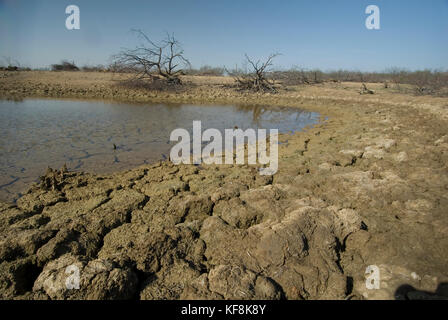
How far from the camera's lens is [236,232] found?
2.22 metres

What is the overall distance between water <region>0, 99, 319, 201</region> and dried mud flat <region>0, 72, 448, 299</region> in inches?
33.6

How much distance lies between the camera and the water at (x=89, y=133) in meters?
4.32

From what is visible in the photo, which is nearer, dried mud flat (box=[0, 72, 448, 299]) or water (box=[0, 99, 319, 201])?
dried mud flat (box=[0, 72, 448, 299])

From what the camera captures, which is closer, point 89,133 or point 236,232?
point 236,232

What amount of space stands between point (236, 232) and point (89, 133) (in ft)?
18.3

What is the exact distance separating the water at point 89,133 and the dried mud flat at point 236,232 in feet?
2.80

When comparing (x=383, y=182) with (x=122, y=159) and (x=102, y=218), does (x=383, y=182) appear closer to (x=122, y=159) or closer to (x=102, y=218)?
(x=102, y=218)

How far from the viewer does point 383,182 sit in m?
3.06

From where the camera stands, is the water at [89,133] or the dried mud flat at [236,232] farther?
the water at [89,133]

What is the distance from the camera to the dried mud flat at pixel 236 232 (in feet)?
5.46

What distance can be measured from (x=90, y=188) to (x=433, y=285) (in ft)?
11.8

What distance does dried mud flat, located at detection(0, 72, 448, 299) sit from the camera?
1.67 metres

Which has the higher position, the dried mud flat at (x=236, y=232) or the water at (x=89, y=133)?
the water at (x=89, y=133)

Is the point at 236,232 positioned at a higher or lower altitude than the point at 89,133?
lower
